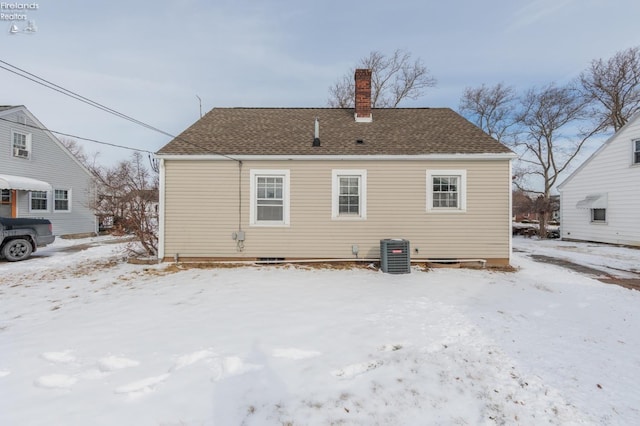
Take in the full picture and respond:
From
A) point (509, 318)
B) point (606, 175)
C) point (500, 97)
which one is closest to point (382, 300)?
point (509, 318)

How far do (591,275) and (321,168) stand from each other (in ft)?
26.5

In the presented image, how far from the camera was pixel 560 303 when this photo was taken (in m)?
5.45

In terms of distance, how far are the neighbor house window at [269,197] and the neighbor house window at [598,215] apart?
54.5ft

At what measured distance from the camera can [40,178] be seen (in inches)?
566

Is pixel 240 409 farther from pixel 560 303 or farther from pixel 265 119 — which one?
pixel 265 119

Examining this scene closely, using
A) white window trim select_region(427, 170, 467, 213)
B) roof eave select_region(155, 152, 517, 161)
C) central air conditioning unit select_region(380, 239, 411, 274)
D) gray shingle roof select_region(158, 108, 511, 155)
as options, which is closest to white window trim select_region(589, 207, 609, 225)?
gray shingle roof select_region(158, 108, 511, 155)

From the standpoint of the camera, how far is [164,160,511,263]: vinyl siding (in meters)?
8.29

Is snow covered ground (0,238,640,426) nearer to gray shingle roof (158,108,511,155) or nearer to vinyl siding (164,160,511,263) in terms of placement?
vinyl siding (164,160,511,263)

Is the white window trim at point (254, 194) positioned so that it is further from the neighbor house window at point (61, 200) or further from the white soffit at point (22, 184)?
the neighbor house window at point (61, 200)

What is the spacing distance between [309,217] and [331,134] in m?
2.98

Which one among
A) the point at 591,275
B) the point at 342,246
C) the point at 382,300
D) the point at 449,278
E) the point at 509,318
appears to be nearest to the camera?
the point at 509,318

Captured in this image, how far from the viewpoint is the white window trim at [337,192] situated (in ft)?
27.4

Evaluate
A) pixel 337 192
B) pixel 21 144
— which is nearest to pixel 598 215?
pixel 337 192

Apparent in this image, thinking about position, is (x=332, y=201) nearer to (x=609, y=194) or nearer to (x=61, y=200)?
(x=609, y=194)
